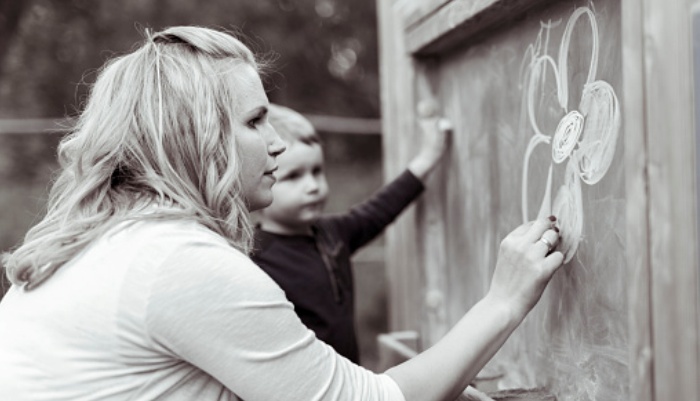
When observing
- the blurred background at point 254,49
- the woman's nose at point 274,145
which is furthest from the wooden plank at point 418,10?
the blurred background at point 254,49

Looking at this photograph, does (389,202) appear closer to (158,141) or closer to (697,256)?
(158,141)

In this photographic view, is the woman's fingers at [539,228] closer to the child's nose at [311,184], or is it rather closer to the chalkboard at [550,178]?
the chalkboard at [550,178]

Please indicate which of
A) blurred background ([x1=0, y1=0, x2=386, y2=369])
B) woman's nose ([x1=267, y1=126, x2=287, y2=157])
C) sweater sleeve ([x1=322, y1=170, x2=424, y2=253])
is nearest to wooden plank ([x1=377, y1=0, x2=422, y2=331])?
sweater sleeve ([x1=322, y1=170, x2=424, y2=253])

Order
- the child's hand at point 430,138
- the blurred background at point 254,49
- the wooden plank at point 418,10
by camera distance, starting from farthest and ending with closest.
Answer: the blurred background at point 254,49 < the child's hand at point 430,138 < the wooden plank at point 418,10

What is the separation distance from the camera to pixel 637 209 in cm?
Answer: 102

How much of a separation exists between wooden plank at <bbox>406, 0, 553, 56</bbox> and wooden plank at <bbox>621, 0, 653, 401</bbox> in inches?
14.8

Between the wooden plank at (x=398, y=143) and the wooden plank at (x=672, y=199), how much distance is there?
1094mm

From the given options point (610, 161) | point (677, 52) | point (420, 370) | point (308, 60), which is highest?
point (308, 60)

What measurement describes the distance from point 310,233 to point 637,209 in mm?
1279

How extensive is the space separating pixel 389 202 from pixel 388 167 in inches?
12.0

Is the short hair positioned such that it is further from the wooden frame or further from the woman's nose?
the wooden frame

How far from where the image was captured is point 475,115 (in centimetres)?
173

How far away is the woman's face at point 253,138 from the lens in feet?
4.06

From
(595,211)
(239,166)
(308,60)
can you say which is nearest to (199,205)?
(239,166)
